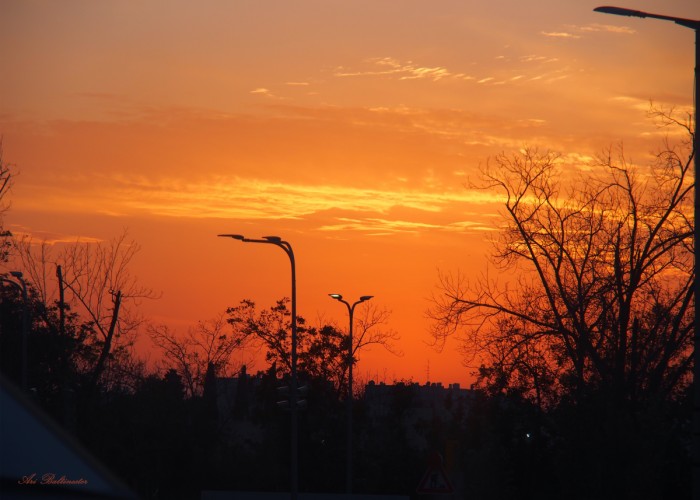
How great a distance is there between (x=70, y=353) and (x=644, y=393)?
27.1 meters

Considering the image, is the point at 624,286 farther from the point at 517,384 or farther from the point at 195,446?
the point at 195,446

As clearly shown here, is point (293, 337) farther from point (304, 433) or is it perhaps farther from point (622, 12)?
point (304, 433)

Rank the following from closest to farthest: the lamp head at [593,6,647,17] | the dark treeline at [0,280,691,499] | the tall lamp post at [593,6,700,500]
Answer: the tall lamp post at [593,6,700,500] → the lamp head at [593,6,647,17] → the dark treeline at [0,280,691,499]

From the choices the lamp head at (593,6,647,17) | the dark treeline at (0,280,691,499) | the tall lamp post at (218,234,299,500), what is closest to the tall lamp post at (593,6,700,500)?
the lamp head at (593,6,647,17)

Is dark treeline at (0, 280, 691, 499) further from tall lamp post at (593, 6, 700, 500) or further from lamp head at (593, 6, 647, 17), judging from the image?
lamp head at (593, 6, 647, 17)

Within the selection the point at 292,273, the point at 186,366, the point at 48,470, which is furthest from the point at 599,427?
the point at 186,366

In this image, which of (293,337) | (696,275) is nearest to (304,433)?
(293,337)

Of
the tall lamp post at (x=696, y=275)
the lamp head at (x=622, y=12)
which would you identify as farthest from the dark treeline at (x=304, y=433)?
the lamp head at (x=622, y=12)

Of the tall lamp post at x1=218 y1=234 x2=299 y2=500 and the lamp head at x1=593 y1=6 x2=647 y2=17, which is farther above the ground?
the lamp head at x1=593 y1=6 x2=647 y2=17

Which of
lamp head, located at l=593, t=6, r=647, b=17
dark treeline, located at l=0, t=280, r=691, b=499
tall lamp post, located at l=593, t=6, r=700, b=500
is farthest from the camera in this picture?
dark treeline, located at l=0, t=280, r=691, b=499

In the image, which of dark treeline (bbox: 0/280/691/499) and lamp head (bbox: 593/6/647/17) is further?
dark treeline (bbox: 0/280/691/499)

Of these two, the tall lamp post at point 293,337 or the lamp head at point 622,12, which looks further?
the tall lamp post at point 293,337

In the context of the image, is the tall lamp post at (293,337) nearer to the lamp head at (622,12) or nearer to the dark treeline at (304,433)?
the dark treeline at (304,433)

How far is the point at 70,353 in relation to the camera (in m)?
46.2
